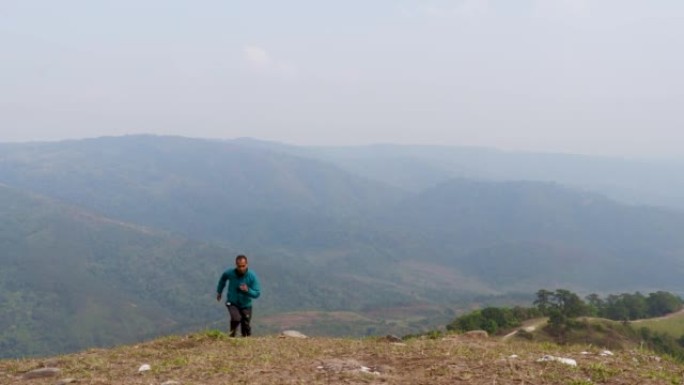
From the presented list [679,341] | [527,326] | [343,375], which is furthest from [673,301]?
[343,375]

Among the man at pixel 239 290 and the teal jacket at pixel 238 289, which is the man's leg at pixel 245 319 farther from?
the teal jacket at pixel 238 289

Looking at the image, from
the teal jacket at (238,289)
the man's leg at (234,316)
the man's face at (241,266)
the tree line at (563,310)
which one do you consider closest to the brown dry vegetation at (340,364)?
the man's leg at (234,316)

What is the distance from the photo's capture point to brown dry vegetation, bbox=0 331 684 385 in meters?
9.23

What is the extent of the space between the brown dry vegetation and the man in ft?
3.33

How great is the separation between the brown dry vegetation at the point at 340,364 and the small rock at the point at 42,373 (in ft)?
0.49

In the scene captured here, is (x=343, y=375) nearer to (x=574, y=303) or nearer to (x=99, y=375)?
(x=99, y=375)

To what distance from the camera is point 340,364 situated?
10.2 meters

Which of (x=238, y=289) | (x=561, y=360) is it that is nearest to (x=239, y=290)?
(x=238, y=289)

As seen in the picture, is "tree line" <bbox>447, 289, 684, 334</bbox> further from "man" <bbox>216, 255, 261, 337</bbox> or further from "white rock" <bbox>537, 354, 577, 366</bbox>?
"white rock" <bbox>537, 354, 577, 366</bbox>

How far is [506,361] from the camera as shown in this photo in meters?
10.1

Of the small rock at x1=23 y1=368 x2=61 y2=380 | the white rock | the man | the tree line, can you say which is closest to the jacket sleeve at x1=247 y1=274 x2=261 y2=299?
the man

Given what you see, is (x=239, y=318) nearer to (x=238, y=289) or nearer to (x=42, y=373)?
(x=238, y=289)

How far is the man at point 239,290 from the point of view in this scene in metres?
14.1

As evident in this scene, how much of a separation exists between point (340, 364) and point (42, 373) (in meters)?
5.58
